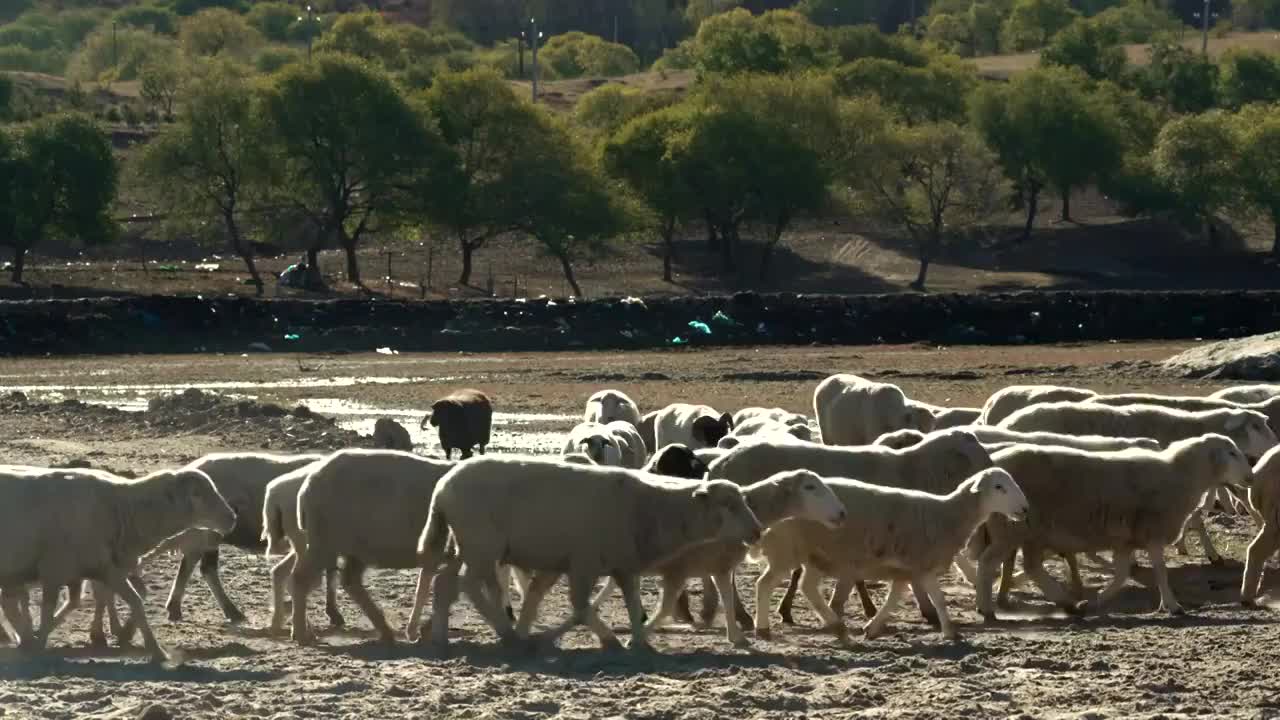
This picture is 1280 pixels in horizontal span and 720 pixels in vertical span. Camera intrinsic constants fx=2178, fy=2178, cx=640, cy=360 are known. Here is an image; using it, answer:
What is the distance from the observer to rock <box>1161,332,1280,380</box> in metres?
33.6

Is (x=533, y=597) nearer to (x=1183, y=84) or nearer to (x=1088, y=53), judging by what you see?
(x=1183, y=84)

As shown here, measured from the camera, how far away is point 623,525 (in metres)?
13.9

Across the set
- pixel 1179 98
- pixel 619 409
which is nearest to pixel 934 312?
pixel 619 409

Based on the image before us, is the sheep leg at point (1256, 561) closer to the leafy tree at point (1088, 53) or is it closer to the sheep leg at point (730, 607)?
the sheep leg at point (730, 607)

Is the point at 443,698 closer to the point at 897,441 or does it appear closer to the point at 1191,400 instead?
the point at 897,441

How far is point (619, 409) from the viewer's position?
23672 mm

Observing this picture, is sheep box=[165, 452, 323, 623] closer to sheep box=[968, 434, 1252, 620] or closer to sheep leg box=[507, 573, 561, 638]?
sheep leg box=[507, 573, 561, 638]

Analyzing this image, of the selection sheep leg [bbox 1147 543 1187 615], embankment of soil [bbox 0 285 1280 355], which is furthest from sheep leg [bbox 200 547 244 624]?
embankment of soil [bbox 0 285 1280 355]

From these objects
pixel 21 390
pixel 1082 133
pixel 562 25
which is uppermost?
pixel 562 25

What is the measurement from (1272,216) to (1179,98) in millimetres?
30399

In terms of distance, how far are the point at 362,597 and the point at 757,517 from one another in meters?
2.69

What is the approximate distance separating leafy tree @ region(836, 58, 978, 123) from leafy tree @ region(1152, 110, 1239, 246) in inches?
588

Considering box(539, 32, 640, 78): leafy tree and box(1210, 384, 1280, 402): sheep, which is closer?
box(1210, 384, 1280, 402): sheep

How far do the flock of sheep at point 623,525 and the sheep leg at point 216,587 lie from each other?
16 mm
